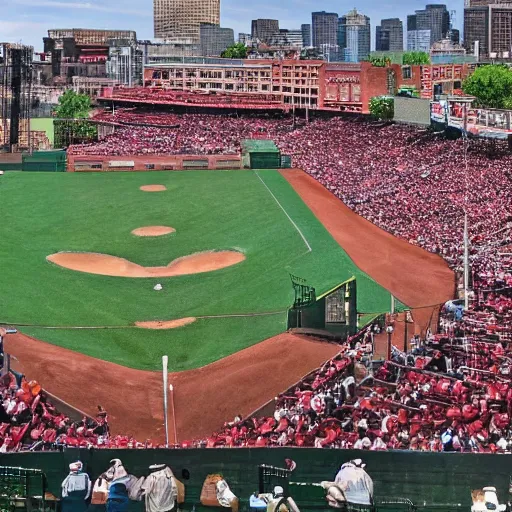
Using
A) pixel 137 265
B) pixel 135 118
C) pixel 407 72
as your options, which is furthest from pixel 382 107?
pixel 137 265

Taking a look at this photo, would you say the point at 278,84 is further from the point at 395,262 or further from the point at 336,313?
the point at 336,313

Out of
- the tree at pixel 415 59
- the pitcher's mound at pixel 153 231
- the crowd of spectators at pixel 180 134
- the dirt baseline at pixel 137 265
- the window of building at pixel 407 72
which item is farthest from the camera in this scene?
the tree at pixel 415 59

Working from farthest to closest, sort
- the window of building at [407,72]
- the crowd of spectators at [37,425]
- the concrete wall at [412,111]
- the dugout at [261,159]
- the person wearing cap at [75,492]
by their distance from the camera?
the window of building at [407,72] < the dugout at [261,159] < the concrete wall at [412,111] < the crowd of spectators at [37,425] < the person wearing cap at [75,492]

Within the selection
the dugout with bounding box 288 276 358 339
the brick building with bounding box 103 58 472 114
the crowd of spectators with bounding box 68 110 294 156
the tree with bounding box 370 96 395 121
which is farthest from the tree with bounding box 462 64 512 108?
the dugout with bounding box 288 276 358 339

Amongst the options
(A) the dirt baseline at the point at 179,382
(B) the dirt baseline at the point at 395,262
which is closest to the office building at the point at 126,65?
(B) the dirt baseline at the point at 395,262

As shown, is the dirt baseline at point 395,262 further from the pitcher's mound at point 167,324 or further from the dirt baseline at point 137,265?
the pitcher's mound at point 167,324

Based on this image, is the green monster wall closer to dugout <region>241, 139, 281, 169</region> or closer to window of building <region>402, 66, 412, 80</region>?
dugout <region>241, 139, 281, 169</region>

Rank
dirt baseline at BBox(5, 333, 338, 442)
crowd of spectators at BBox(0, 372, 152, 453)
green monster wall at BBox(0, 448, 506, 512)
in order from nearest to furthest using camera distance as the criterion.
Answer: green monster wall at BBox(0, 448, 506, 512), crowd of spectators at BBox(0, 372, 152, 453), dirt baseline at BBox(5, 333, 338, 442)
